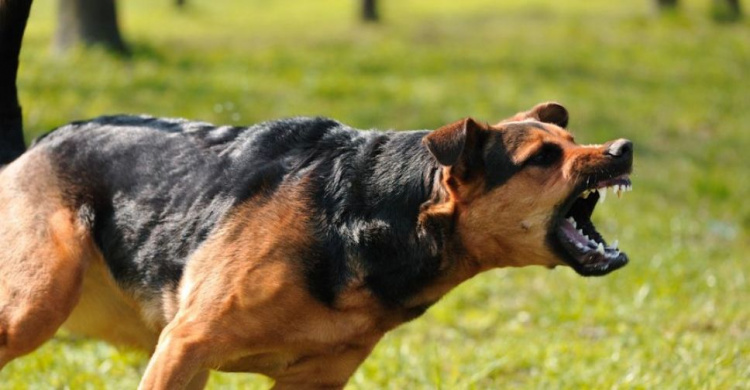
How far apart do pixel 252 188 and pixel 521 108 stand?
36.4 ft

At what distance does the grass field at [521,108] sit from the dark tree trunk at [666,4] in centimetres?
56

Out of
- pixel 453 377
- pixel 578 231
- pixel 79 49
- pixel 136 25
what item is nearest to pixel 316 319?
pixel 578 231

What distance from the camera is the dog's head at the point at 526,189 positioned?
4961mm

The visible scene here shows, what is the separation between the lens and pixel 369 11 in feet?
77.1

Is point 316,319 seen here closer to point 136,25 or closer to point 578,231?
point 578,231

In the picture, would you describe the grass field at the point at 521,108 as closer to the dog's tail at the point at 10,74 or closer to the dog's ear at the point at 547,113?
the dog's tail at the point at 10,74

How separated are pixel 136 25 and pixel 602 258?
21.0 metres

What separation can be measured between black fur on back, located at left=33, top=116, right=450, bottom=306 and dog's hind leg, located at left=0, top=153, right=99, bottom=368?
0.42ft

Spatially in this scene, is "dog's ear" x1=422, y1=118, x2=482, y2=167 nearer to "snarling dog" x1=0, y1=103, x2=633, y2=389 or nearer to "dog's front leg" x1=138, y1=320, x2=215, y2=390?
"snarling dog" x1=0, y1=103, x2=633, y2=389

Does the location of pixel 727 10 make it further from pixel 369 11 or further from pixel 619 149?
pixel 619 149

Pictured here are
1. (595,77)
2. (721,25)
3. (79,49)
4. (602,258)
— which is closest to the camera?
(602,258)

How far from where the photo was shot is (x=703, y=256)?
1119 centimetres

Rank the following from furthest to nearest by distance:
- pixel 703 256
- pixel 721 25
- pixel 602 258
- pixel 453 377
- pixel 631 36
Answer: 1. pixel 721 25
2. pixel 631 36
3. pixel 703 256
4. pixel 453 377
5. pixel 602 258

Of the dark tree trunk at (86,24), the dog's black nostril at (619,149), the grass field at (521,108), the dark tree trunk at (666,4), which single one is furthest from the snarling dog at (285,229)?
the dark tree trunk at (666,4)
